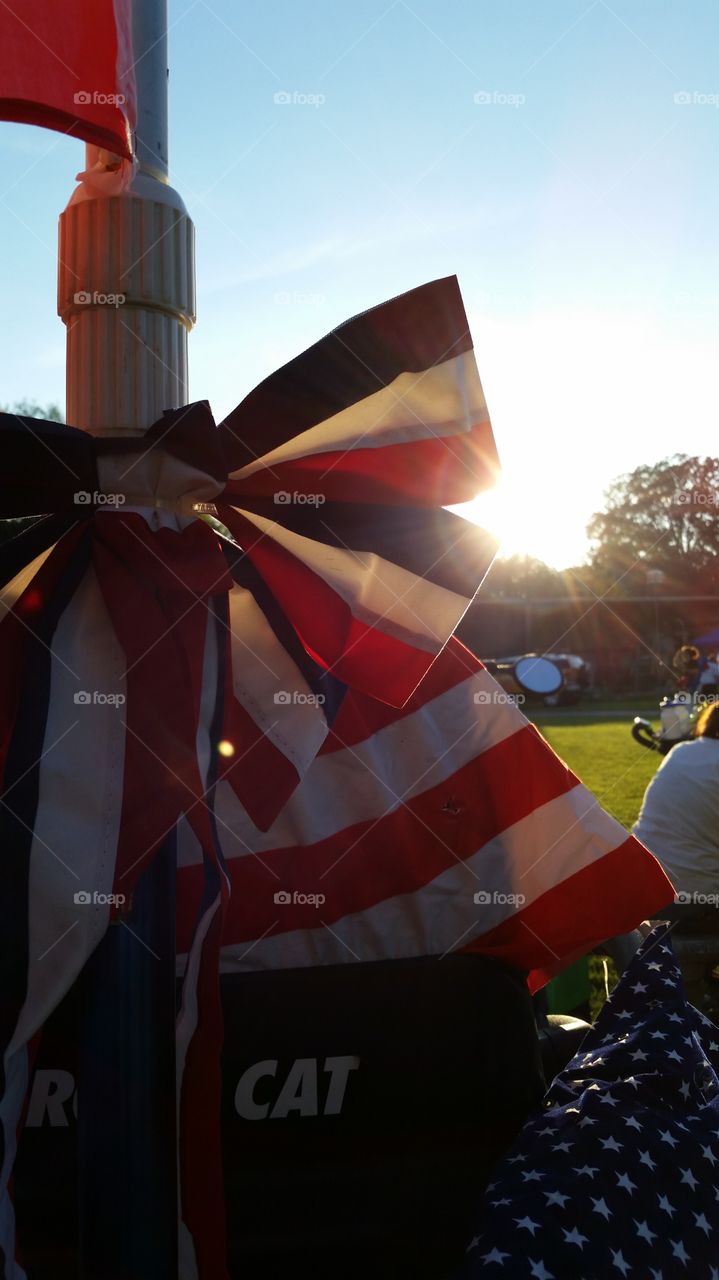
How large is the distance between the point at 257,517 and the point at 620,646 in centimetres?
3703

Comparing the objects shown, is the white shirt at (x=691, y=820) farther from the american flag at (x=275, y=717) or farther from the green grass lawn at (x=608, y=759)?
the american flag at (x=275, y=717)

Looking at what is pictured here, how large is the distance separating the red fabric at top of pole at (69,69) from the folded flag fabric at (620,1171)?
159cm

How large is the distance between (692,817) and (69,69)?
3.61 meters

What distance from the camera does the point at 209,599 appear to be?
1.40 metres

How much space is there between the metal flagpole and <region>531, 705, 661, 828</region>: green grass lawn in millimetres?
5442

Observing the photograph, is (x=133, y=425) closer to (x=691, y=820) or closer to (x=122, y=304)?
(x=122, y=304)

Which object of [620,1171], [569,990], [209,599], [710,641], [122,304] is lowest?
[710,641]

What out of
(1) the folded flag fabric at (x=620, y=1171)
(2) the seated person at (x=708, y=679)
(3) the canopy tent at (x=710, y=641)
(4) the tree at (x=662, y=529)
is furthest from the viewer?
(4) the tree at (x=662, y=529)

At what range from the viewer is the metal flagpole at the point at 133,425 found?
1.22 m

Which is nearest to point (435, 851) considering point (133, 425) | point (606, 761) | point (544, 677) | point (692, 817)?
point (133, 425)

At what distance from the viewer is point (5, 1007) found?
1227mm

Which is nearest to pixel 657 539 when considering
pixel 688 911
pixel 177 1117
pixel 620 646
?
pixel 620 646

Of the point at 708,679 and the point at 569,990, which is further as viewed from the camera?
the point at 708,679

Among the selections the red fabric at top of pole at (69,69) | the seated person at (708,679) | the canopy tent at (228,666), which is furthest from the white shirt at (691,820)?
the seated person at (708,679)
